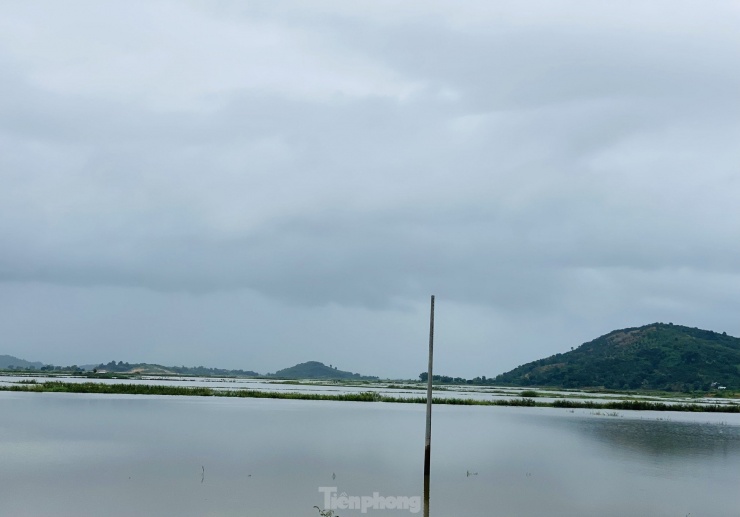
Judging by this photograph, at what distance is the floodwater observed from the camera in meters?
22.4

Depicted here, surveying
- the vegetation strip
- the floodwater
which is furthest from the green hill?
the floodwater

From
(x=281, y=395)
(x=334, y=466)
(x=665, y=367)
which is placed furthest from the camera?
(x=665, y=367)

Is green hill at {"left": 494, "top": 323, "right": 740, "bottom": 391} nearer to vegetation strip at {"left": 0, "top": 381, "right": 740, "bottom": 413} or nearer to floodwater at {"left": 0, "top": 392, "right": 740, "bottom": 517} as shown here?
vegetation strip at {"left": 0, "top": 381, "right": 740, "bottom": 413}

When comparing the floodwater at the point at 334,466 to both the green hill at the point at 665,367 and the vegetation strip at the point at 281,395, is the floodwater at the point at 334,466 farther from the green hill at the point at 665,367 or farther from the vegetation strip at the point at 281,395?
the green hill at the point at 665,367

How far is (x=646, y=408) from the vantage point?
82875 mm

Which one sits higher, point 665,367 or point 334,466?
point 665,367

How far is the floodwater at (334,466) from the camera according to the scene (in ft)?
73.6

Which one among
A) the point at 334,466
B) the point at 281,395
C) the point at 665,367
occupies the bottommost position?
the point at 334,466

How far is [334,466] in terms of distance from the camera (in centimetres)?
2969

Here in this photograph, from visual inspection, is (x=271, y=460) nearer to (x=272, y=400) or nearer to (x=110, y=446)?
(x=110, y=446)

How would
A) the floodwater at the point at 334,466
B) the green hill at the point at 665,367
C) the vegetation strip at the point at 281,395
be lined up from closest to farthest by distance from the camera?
the floodwater at the point at 334,466, the vegetation strip at the point at 281,395, the green hill at the point at 665,367

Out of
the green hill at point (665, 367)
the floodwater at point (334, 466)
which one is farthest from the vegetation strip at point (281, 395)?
the green hill at point (665, 367)

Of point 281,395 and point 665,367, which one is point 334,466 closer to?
point 281,395

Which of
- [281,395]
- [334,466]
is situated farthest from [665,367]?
[334,466]
